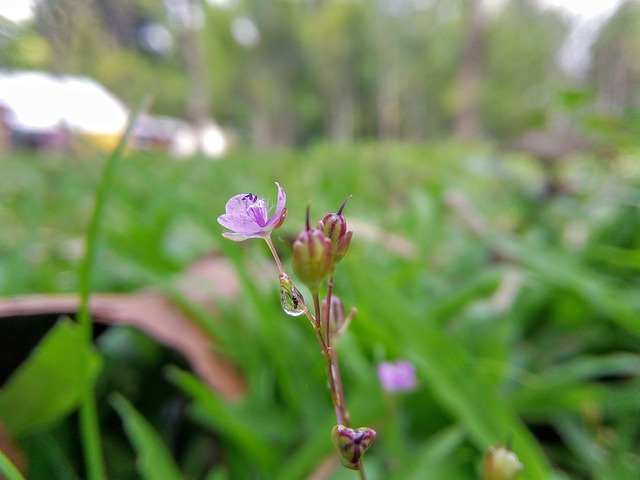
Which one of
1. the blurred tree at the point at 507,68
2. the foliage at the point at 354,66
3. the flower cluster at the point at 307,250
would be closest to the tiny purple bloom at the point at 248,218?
the flower cluster at the point at 307,250

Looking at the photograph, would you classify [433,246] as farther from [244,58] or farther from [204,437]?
[244,58]

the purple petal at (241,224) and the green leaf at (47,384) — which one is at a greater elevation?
the purple petal at (241,224)

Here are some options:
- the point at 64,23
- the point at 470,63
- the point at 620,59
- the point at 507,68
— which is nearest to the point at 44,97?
the point at 64,23

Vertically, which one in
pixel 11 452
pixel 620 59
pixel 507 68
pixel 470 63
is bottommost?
pixel 507 68

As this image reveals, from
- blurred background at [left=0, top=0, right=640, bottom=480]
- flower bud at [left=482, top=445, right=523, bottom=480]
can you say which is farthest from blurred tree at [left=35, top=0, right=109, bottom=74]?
flower bud at [left=482, top=445, right=523, bottom=480]

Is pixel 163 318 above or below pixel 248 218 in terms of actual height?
below

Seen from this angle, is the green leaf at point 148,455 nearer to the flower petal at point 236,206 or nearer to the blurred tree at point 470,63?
the flower petal at point 236,206

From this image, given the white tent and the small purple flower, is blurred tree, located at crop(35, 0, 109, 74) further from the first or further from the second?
the small purple flower

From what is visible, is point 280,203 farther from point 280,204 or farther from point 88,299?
point 88,299
